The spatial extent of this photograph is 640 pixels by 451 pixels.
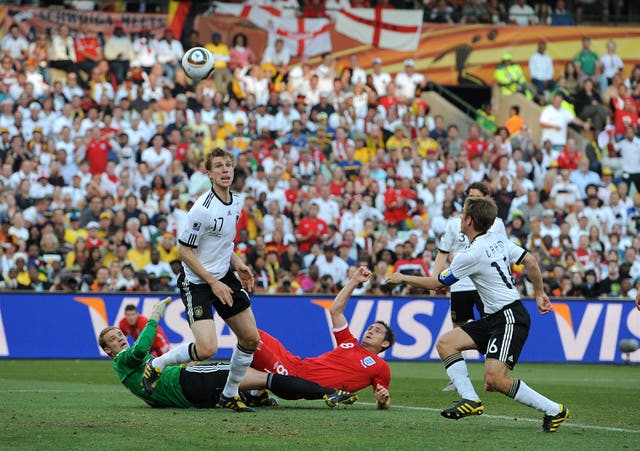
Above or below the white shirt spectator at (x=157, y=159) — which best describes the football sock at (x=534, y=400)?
below

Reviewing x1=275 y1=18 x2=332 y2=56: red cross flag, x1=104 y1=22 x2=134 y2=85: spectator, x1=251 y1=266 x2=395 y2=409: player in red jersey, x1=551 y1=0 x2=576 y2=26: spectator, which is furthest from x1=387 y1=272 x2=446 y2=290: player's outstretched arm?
x1=551 y1=0 x2=576 y2=26: spectator

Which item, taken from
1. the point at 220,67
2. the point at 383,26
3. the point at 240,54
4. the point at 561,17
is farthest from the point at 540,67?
the point at 220,67

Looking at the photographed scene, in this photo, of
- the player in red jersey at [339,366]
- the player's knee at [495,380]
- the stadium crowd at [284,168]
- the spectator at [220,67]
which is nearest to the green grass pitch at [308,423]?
the player in red jersey at [339,366]

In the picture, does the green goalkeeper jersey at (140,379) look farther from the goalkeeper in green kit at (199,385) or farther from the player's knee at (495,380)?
the player's knee at (495,380)

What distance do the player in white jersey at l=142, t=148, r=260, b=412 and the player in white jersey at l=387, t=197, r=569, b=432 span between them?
1.61 m

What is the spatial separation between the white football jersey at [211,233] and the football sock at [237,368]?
0.73m

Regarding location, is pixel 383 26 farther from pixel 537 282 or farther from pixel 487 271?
pixel 487 271

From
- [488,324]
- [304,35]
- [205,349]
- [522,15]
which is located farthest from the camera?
[522,15]

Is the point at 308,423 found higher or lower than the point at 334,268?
higher

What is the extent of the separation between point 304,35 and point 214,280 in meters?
20.2

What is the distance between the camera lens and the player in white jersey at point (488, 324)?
9.95 meters

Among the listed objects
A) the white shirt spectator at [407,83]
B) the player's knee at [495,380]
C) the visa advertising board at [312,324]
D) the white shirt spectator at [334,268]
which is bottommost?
the visa advertising board at [312,324]

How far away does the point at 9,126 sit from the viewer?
25359mm

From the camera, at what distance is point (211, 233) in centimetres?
1109
